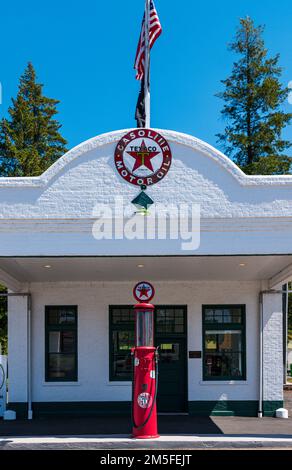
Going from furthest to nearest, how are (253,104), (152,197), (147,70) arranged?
(253,104) → (147,70) → (152,197)

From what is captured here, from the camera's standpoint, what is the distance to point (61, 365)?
698 inches

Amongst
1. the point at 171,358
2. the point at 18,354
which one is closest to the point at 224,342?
the point at 171,358

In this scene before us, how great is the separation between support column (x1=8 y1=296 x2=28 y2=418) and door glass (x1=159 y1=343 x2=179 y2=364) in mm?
3420

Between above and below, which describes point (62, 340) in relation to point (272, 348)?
above

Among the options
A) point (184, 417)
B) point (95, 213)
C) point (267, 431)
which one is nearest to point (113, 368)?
point (184, 417)

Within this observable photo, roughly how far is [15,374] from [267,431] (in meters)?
6.48

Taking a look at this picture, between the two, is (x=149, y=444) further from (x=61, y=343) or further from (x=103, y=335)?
(x=61, y=343)

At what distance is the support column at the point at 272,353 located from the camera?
1742 cm

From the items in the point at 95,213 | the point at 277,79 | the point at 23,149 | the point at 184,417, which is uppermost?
the point at 277,79

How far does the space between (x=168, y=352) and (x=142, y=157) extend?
644 centimetres

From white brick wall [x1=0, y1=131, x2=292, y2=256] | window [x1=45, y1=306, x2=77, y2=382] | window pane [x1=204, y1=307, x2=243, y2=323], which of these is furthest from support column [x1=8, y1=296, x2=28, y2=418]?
white brick wall [x1=0, y1=131, x2=292, y2=256]

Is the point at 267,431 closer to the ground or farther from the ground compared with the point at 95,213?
closer to the ground
